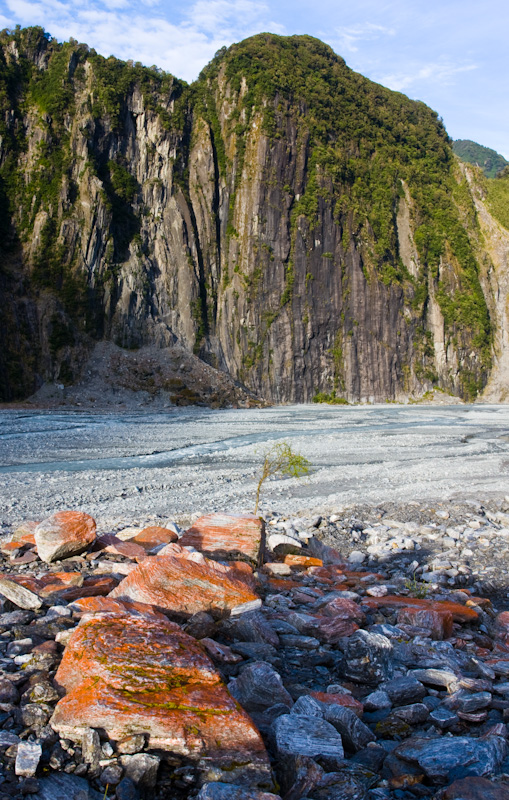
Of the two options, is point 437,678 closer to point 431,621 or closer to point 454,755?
point 454,755

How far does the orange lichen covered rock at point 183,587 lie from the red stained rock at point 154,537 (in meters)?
2.67

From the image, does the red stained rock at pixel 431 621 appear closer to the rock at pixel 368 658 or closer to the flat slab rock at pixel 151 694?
the rock at pixel 368 658

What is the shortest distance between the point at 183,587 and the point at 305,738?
2.13 metres

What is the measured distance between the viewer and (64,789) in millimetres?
2633

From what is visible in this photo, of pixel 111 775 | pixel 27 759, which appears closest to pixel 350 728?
pixel 111 775

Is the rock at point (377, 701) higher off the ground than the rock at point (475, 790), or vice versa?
the rock at point (475, 790)

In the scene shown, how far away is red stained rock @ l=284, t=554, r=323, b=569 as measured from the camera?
8105 mm

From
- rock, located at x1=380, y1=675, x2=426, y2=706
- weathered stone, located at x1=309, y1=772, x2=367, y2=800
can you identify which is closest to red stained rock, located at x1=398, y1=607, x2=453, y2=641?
rock, located at x1=380, y1=675, x2=426, y2=706

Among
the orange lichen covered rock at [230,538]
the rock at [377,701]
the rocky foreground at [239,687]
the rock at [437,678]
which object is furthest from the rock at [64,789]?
the orange lichen covered rock at [230,538]

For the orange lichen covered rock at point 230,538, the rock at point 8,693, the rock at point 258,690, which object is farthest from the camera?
the orange lichen covered rock at point 230,538

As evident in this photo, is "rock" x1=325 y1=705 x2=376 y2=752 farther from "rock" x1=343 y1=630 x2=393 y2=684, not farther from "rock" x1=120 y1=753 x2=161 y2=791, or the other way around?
"rock" x1=120 y1=753 x2=161 y2=791

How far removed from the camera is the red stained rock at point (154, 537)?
8094mm

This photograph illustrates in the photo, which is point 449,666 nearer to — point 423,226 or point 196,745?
point 196,745

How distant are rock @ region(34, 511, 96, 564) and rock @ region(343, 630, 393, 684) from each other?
13.4 ft
